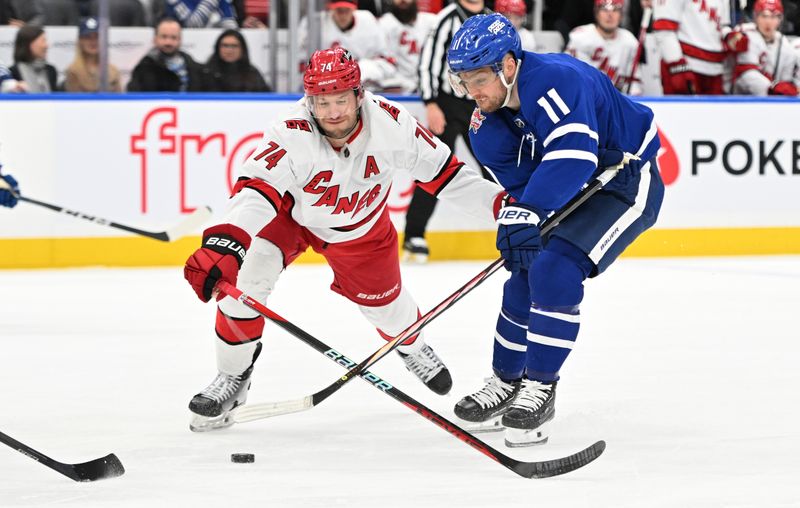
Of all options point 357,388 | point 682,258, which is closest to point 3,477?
point 357,388

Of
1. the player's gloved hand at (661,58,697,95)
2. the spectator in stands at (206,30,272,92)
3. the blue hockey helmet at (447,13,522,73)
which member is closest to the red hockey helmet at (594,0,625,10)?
the player's gloved hand at (661,58,697,95)

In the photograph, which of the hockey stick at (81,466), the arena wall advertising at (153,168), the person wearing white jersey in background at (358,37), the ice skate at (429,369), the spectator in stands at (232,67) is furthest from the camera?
the person wearing white jersey in background at (358,37)

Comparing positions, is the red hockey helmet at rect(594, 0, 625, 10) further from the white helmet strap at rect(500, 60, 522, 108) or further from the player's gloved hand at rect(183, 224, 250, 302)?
the player's gloved hand at rect(183, 224, 250, 302)

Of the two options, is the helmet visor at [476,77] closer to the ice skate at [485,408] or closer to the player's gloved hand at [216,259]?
the player's gloved hand at [216,259]

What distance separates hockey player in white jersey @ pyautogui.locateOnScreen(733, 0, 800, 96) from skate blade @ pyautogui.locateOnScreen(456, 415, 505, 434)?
15.2ft

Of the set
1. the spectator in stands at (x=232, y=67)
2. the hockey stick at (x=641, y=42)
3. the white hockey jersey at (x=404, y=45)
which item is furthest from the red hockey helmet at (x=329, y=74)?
the hockey stick at (x=641, y=42)

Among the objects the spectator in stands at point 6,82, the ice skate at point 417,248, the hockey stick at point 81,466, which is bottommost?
the ice skate at point 417,248

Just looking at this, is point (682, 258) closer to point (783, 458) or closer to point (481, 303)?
point (481, 303)

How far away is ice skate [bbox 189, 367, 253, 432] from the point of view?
3096mm

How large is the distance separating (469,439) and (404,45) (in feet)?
15.1

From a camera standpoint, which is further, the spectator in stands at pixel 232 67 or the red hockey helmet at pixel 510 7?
the red hockey helmet at pixel 510 7

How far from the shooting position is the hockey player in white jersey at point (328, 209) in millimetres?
2928

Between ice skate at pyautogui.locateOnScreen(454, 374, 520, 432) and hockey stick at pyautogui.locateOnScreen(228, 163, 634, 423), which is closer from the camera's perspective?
hockey stick at pyautogui.locateOnScreen(228, 163, 634, 423)

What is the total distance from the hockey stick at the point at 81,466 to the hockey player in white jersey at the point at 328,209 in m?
0.41
